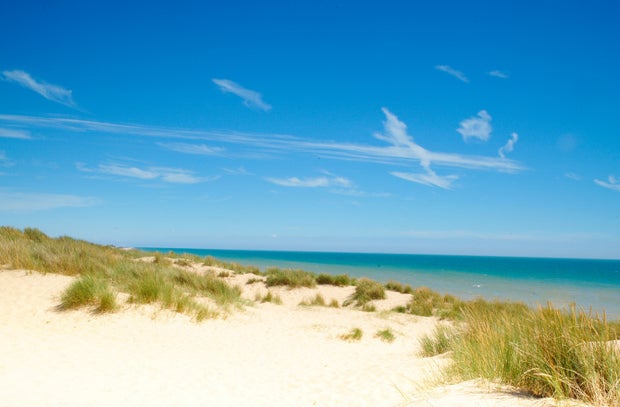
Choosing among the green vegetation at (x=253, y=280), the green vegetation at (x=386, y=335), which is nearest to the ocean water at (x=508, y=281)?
the green vegetation at (x=386, y=335)

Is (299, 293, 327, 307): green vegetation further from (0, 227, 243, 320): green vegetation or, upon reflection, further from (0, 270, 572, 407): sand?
(0, 227, 243, 320): green vegetation

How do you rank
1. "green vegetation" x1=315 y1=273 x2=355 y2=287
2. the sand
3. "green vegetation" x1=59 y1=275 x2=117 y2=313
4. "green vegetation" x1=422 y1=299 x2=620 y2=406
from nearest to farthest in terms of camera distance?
"green vegetation" x1=422 y1=299 x2=620 y2=406 → the sand → "green vegetation" x1=59 y1=275 x2=117 y2=313 → "green vegetation" x1=315 y1=273 x2=355 y2=287

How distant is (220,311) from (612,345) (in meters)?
10.7

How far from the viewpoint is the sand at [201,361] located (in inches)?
212

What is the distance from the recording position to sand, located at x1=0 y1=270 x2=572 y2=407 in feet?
17.7

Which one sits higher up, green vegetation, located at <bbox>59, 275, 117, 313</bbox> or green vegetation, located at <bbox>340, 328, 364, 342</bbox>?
green vegetation, located at <bbox>59, 275, 117, 313</bbox>

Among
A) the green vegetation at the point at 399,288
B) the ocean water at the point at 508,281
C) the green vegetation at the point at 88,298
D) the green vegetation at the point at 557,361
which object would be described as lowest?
the ocean water at the point at 508,281

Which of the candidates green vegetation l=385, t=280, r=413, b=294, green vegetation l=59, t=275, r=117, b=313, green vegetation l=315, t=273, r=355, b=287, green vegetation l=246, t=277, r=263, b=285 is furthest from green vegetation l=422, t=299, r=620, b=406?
green vegetation l=246, t=277, r=263, b=285

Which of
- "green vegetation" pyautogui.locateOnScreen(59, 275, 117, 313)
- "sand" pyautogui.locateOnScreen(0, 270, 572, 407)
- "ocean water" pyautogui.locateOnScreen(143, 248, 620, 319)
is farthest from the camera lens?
"ocean water" pyautogui.locateOnScreen(143, 248, 620, 319)

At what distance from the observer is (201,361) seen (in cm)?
791

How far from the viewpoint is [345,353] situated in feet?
31.2

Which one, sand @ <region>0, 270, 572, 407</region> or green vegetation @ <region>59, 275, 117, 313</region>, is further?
green vegetation @ <region>59, 275, 117, 313</region>

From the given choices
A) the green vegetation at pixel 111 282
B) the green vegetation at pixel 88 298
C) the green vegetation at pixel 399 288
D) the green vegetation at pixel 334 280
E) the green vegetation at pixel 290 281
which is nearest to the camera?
the green vegetation at pixel 88 298

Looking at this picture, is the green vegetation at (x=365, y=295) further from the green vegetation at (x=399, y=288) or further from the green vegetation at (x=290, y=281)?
the green vegetation at (x=290, y=281)
